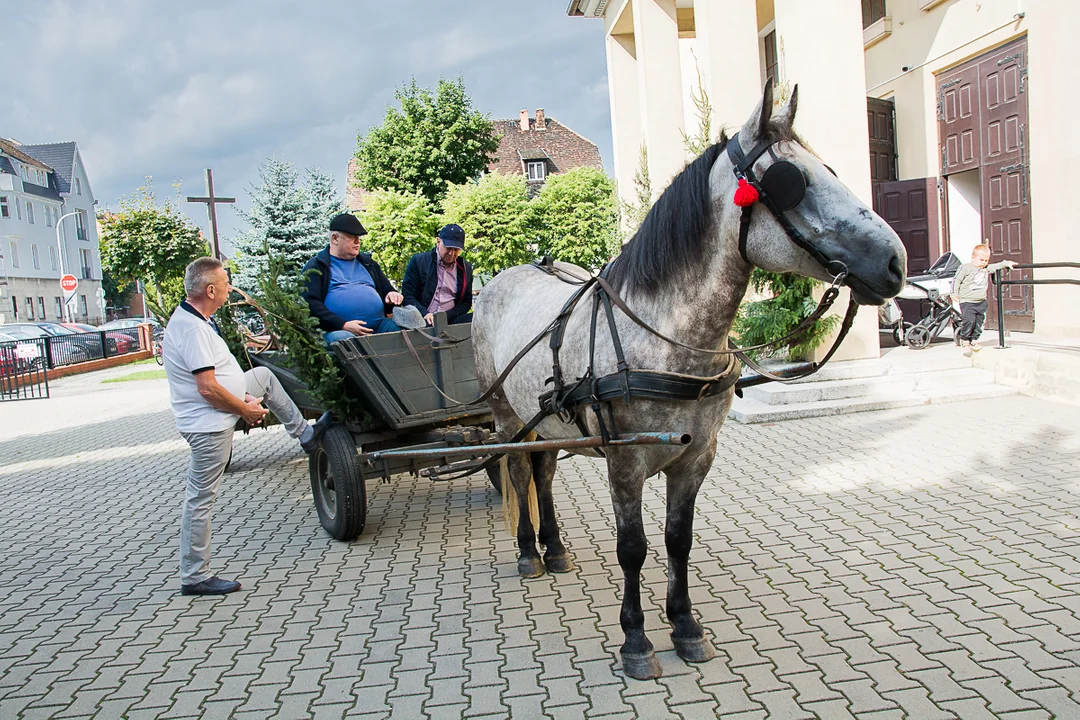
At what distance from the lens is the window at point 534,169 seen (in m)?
47.0

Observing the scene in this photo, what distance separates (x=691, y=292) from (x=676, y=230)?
25 centimetres

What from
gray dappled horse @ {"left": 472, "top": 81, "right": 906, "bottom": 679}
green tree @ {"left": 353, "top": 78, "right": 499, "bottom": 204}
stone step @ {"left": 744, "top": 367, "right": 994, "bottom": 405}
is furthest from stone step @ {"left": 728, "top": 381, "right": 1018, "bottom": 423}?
green tree @ {"left": 353, "top": 78, "right": 499, "bottom": 204}

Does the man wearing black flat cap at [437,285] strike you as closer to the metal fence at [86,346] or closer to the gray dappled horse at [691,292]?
the gray dappled horse at [691,292]

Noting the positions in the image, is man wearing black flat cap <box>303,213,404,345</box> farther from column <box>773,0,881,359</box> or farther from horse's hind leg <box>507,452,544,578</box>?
column <box>773,0,881,359</box>

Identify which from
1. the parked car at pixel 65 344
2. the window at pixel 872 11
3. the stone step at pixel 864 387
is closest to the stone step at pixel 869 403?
the stone step at pixel 864 387

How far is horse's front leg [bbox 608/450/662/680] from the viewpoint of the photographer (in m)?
3.28

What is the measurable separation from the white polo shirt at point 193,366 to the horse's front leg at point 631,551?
2.46 m

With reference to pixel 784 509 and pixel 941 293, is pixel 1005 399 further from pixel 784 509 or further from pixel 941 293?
pixel 784 509

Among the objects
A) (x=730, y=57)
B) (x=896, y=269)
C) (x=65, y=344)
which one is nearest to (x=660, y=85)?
(x=730, y=57)

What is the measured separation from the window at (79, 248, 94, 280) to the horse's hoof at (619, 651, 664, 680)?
61823 millimetres

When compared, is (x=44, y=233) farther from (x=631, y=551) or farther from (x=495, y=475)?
(x=631, y=551)

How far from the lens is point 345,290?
562cm

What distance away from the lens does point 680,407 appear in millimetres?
3145

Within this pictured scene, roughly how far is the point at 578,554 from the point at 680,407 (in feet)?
6.87
